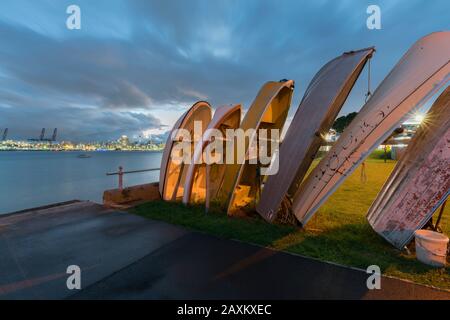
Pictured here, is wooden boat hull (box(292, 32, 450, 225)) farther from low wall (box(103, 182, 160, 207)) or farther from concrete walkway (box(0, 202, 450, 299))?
low wall (box(103, 182, 160, 207))

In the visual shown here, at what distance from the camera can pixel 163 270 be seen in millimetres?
3852

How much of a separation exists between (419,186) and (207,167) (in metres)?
5.29

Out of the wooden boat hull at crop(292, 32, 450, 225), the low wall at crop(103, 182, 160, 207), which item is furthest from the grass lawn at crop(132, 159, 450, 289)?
the low wall at crop(103, 182, 160, 207)

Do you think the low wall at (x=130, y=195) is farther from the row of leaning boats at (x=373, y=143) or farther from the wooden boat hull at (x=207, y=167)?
the row of leaning boats at (x=373, y=143)

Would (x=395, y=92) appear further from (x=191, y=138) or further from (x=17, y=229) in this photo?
(x=17, y=229)

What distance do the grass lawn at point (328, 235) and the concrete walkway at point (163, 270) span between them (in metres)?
0.36

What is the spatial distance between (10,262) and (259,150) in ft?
23.2

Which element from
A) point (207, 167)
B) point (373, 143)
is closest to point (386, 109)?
point (373, 143)

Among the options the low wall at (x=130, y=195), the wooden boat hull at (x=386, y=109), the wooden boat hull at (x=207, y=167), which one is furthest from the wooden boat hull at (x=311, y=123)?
the low wall at (x=130, y=195)

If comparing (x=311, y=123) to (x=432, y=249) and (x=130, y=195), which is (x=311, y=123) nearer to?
(x=432, y=249)

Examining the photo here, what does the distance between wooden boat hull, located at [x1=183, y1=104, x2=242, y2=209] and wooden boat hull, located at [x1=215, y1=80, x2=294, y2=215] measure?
59 centimetres

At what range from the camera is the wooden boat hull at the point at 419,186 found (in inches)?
163

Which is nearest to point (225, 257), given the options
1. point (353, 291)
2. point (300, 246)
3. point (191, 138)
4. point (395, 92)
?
point (300, 246)

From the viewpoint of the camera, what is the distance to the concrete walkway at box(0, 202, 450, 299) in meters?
3.23
